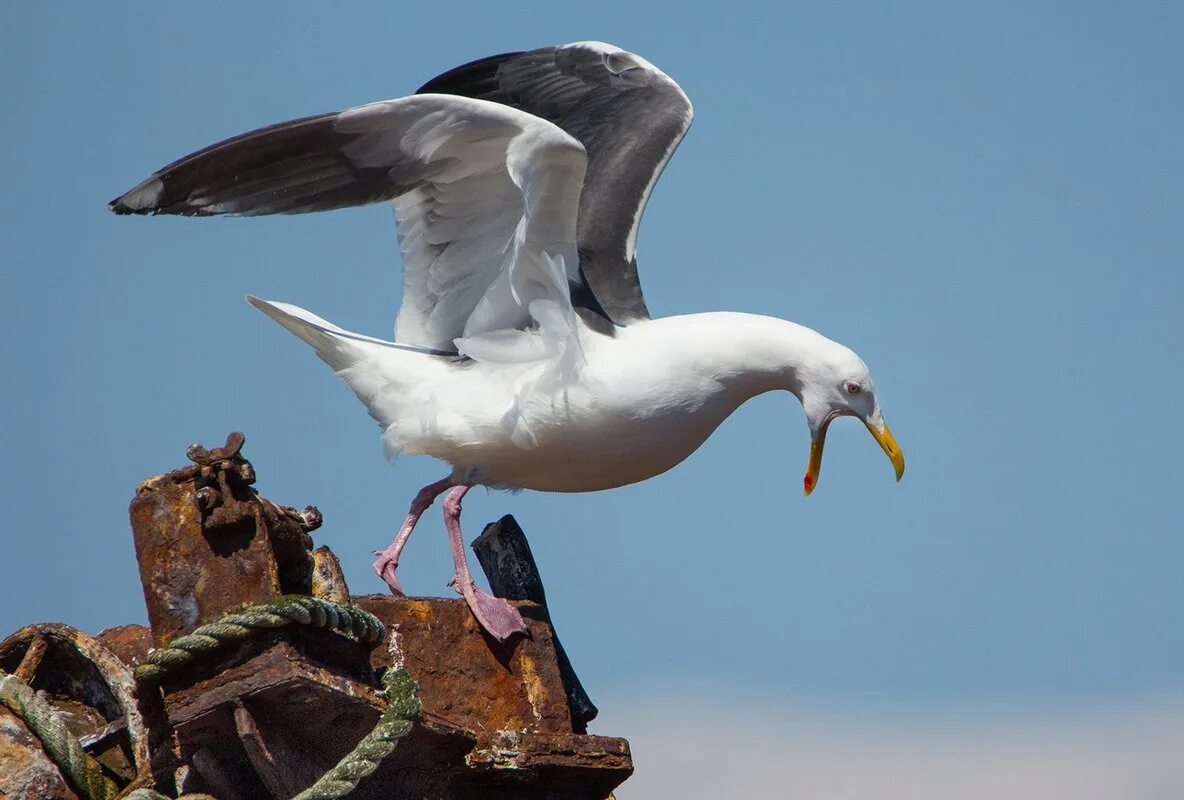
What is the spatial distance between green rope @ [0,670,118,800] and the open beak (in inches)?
180

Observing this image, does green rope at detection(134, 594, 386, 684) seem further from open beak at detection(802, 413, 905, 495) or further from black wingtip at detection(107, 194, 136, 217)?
open beak at detection(802, 413, 905, 495)

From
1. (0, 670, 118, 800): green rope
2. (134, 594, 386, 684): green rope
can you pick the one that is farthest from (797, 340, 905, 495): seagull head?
(0, 670, 118, 800): green rope

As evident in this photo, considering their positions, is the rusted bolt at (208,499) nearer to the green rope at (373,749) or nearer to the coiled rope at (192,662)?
the coiled rope at (192,662)

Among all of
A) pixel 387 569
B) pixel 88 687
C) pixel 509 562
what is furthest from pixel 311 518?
pixel 387 569

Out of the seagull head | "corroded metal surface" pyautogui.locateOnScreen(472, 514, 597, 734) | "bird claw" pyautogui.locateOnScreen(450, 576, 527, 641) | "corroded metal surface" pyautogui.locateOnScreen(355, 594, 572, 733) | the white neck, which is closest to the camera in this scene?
"corroded metal surface" pyautogui.locateOnScreen(355, 594, 572, 733)

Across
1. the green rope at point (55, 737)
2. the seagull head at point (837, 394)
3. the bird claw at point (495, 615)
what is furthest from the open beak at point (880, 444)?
the green rope at point (55, 737)

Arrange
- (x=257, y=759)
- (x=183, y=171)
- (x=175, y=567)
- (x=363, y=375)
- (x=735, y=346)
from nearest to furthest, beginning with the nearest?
1. (x=257, y=759)
2. (x=175, y=567)
3. (x=183, y=171)
4. (x=735, y=346)
5. (x=363, y=375)

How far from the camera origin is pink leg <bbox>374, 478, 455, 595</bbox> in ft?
26.4

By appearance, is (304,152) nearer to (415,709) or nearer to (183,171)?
(183,171)

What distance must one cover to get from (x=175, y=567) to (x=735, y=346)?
3846 mm

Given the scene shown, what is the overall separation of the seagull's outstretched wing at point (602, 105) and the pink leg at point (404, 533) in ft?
5.15

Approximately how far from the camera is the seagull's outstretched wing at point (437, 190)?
721 centimetres

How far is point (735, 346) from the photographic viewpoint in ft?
25.2

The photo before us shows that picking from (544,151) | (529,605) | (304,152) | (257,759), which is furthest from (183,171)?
(257,759)
